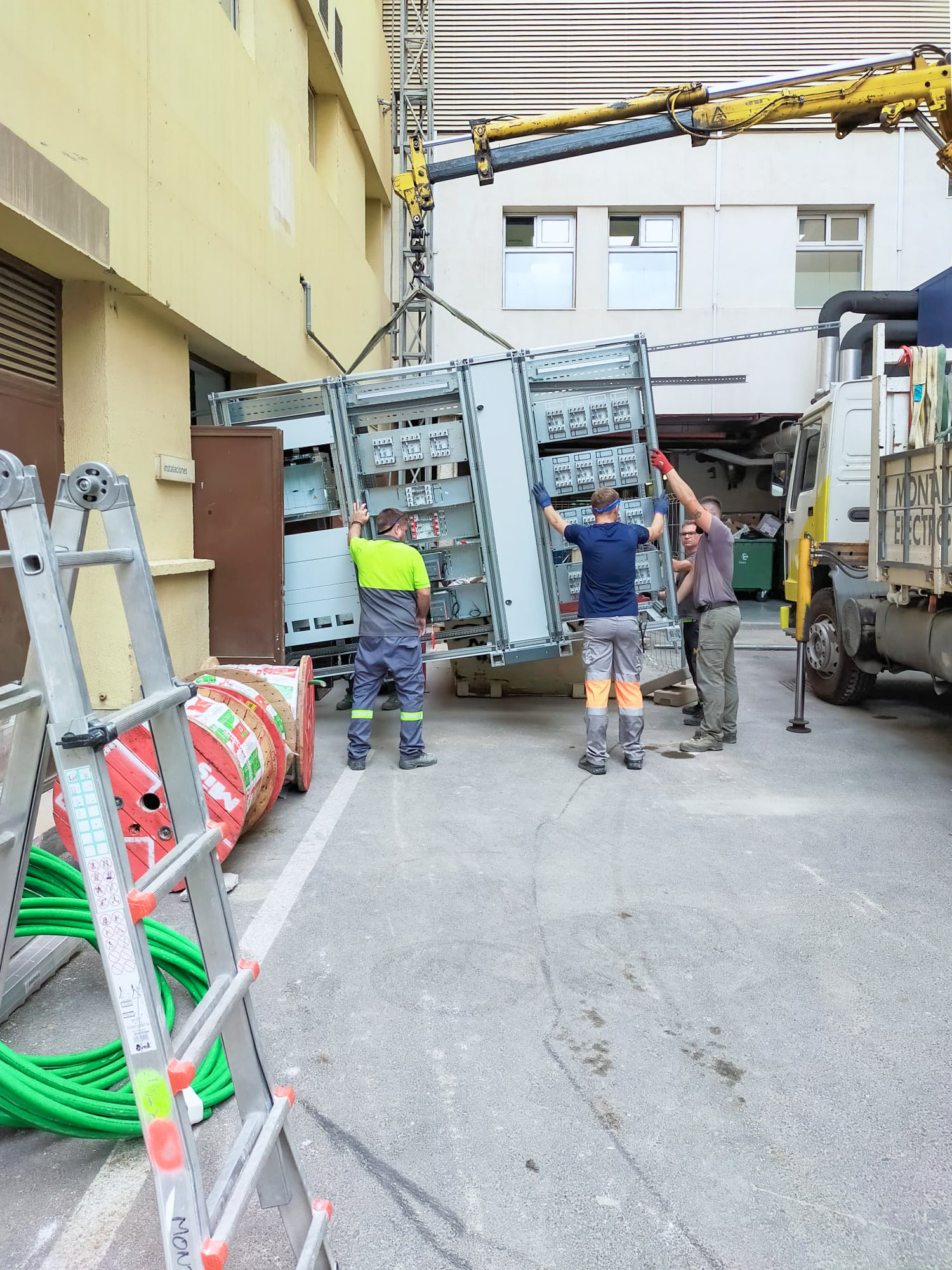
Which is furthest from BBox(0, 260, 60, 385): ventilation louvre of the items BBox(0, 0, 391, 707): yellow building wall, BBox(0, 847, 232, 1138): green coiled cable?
BBox(0, 847, 232, 1138): green coiled cable

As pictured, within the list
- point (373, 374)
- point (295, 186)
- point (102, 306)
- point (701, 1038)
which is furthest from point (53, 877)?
point (295, 186)

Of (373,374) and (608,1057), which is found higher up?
(373,374)

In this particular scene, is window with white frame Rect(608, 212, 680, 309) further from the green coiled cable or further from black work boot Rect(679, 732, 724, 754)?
the green coiled cable

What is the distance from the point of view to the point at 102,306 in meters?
5.74

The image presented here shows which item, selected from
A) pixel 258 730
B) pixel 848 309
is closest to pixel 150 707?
pixel 258 730

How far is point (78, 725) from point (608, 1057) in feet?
6.92

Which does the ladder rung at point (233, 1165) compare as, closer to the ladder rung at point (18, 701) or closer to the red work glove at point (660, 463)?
the ladder rung at point (18, 701)

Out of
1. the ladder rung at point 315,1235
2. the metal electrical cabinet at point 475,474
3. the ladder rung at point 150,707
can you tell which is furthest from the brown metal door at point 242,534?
the ladder rung at point 315,1235

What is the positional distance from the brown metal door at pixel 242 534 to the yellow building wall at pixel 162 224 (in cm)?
15

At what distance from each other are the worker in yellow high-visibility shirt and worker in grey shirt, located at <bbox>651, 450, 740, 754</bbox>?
2.16 metres

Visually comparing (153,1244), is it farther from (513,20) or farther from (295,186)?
(513,20)

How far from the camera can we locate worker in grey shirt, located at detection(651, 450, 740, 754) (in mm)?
7426

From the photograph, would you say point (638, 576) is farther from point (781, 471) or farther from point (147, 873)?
point (147, 873)

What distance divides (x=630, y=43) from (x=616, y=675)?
1425cm
